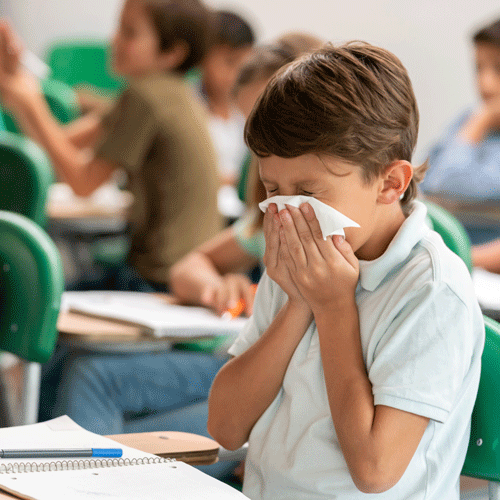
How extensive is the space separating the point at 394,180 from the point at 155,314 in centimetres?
76

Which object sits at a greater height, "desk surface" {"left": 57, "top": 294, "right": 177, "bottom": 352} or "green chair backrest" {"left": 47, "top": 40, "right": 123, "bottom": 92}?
"green chair backrest" {"left": 47, "top": 40, "right": 123, "bottom": 92}

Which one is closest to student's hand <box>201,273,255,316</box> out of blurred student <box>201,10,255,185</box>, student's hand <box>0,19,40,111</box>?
student's hand <box>0,19,40,111</box>

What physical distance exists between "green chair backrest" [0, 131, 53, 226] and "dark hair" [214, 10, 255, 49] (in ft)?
7.02

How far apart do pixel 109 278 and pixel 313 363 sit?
1.65 meters

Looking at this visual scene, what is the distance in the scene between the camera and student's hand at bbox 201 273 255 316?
64.4 inches

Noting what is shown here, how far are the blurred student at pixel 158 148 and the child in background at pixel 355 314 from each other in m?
1.29

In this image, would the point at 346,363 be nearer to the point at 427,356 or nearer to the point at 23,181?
the point at 427,356

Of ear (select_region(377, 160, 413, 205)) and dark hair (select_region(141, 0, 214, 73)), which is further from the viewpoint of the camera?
dark hair (select_region(141, 0, 214, 73))

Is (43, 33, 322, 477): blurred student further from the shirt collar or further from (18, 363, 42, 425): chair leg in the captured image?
the shirt collar

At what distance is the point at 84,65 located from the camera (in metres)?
5.21

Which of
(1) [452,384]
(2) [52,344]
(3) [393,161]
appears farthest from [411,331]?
(2) [52,344]

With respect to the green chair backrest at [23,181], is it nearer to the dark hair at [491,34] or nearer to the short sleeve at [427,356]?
the short sleeve at [427,356]

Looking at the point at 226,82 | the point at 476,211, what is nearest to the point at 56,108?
the point at 226,82

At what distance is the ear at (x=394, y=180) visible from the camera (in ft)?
2.89
